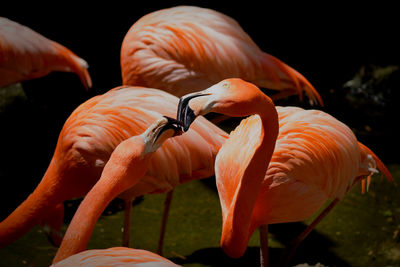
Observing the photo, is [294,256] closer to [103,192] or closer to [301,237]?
[301,237]

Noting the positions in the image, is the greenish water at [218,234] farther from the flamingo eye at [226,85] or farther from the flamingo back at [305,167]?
the flamingo eye at [226,85]

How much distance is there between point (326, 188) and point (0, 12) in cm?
370

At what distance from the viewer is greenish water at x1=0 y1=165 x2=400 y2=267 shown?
323cm

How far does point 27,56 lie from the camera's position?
363 centimetres

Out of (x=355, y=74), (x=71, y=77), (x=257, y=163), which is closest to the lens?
(x=257, y=163)

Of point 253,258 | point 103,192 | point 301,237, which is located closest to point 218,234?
point 253,258

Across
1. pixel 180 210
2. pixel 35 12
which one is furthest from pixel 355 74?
pixel 35 12

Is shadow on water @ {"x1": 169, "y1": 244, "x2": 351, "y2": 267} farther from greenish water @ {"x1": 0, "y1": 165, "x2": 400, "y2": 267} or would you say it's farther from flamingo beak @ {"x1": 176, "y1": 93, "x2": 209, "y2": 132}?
flamingo beak @ {"x1": 176, "y1": 93, "x2": 209, "y2": 132}

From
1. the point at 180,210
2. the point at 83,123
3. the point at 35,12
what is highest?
the point at 83,123

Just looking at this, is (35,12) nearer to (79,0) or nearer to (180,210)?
(79,0)

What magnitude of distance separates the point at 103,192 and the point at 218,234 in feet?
5.00

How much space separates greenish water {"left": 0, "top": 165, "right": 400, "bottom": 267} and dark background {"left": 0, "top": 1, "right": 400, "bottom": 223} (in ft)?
2.43

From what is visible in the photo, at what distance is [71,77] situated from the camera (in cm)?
507

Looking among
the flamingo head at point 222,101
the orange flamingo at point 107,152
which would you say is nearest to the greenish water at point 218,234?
the orange flamingo at point 107,152
